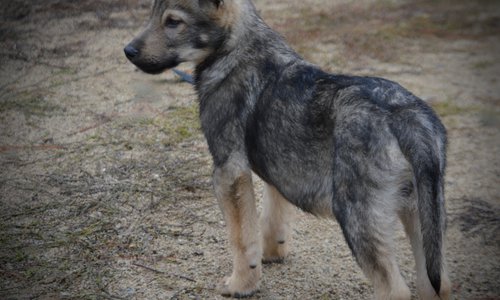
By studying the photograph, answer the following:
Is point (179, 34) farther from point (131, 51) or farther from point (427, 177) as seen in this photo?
point (427, 177)

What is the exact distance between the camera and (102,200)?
561 cm

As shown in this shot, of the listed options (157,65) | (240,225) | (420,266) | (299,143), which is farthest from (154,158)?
(420,266)

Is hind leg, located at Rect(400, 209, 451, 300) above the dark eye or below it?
below

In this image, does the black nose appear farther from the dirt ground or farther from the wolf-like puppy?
the dirt ground

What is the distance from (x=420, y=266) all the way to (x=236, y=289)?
132 centimetres

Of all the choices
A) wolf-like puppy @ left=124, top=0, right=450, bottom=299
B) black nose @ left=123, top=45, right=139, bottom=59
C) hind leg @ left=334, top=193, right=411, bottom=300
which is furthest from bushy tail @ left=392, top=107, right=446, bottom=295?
black nose @ left=123, top=45, right=139, bottom=59

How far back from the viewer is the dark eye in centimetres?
441

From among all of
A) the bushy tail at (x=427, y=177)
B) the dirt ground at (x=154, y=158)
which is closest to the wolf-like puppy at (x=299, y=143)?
the bushy tail at (x=427, y=177)

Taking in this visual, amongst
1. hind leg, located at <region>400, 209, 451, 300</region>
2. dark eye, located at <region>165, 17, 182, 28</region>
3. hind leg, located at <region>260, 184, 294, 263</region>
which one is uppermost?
dark eye, located at <region>165, 17, 182, 28</region>

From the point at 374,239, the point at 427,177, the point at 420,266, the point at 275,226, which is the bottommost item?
the point at 275,226

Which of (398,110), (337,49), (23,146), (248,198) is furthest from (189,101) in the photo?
(398,110)

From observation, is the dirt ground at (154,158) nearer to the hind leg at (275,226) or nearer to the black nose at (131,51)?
the hind leg at (275,226)

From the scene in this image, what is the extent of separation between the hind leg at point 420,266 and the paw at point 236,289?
1217 millimetres

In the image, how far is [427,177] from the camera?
3.47m
